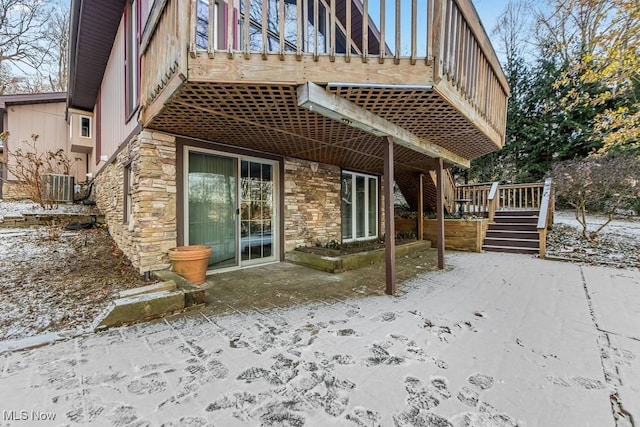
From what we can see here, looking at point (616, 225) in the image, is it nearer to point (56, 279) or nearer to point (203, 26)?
point (203, 26)

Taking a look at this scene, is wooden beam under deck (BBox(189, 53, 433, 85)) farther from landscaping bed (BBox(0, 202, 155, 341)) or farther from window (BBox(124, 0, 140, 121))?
window (BBox(124, 0, 140, 121))

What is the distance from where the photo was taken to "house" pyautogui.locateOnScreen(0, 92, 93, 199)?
350 inches

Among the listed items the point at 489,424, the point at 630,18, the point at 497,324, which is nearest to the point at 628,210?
the point at 630,18

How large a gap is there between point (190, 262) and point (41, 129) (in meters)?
11.4

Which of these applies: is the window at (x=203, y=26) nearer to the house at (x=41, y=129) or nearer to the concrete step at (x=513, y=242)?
the concrete step at (x=513, y=242)

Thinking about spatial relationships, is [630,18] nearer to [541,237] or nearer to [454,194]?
[541,237]

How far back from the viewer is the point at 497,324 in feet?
8.36

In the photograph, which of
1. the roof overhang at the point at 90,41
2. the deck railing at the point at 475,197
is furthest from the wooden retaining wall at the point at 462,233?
the roof overhang at the point at 90,41

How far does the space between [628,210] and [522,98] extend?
18.8 feet

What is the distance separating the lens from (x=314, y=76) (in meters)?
2.45

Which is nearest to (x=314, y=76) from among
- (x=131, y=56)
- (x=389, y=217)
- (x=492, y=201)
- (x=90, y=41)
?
(x=389, y=217)

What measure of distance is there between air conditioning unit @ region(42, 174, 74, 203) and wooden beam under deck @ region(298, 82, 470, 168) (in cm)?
830

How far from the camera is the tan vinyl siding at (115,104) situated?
4.84 meters

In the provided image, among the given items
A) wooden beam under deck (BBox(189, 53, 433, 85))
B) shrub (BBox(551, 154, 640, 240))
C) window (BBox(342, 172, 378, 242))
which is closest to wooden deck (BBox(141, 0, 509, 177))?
wooden beam under deck (BBox(189, 53, 433, 85))
